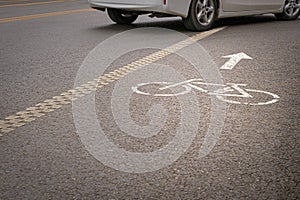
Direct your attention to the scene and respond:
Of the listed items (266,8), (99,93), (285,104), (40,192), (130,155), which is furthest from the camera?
(266,8)

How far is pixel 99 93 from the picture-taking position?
15.8 feet

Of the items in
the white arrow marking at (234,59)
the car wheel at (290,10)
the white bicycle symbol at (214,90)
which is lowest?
the car wheel at (290,10)

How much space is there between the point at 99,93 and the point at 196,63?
1795 millimetres

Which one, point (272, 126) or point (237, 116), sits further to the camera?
point (237, 116)

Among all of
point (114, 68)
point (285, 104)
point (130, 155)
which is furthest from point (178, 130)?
point (114, 68)

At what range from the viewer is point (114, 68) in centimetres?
601

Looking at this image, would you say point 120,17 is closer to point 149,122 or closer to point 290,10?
point 290,10

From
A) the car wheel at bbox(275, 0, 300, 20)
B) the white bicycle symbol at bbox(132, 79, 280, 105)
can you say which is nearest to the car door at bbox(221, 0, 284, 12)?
the car wheel at bbox(275, 0, 300, 20)

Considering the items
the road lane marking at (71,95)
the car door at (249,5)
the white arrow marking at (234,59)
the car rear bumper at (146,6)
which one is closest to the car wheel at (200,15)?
the car rear bumper at (146,6)

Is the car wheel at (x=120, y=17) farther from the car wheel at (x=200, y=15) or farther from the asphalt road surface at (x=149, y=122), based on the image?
the asphalt road surface at (x=149, y=122)

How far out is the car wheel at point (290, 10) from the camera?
11469mm

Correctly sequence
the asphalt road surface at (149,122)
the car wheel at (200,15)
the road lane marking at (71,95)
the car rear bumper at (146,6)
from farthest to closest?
1. the car wheel at (200,15)
2. the car rear bumper at (146,6)
3. the road lane marking at (71,95)
4. the asphalt road surface at (149,122)

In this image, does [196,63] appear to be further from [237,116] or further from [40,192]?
[40,192]

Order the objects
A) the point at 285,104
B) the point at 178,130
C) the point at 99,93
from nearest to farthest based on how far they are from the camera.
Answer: the point at 178,130, the point at 285,104, the point at 99,93
